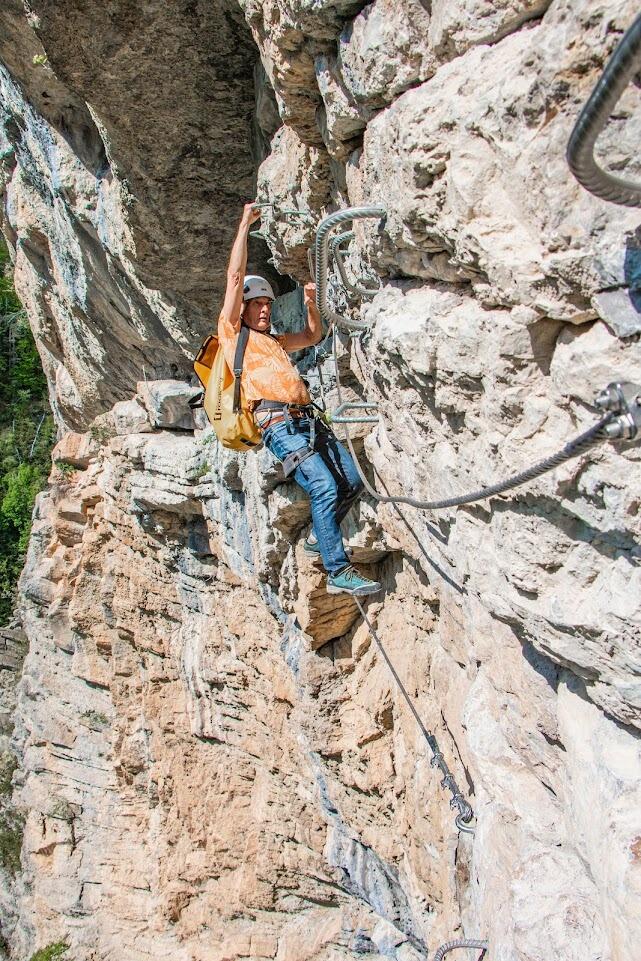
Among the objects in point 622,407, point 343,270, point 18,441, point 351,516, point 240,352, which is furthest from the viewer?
point 18,441

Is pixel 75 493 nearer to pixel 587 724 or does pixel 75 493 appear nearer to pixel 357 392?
pixel 357 392

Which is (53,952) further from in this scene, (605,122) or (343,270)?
(605,122)

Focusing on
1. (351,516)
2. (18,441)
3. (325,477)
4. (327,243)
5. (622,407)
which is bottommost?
(622,407)

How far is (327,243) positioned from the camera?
3049mm

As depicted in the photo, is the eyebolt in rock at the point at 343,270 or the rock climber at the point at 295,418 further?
the rock climber at the point at 295,418

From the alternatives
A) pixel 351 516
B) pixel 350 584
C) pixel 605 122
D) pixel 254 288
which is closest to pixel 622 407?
pixel 605 122

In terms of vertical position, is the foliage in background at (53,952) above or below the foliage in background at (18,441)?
below

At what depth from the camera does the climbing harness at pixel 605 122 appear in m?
1.22

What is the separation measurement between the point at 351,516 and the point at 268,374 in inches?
43.6

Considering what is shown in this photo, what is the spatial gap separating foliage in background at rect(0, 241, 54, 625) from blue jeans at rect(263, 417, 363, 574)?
45.2 feet

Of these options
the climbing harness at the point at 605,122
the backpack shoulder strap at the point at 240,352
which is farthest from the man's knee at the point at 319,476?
the climbing harness at the point at 605,122

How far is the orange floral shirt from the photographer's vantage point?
3896mm

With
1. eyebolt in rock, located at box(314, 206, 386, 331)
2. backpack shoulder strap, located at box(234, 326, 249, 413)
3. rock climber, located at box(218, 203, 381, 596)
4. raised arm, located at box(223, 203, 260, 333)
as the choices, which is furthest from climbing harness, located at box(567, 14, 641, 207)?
backpack shoulder strap, located at box(234, 326, 249, 413)

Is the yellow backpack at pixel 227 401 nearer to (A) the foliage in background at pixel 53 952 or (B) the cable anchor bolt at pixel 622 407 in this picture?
(B) the cable anchor bolt at pixel 622 407
